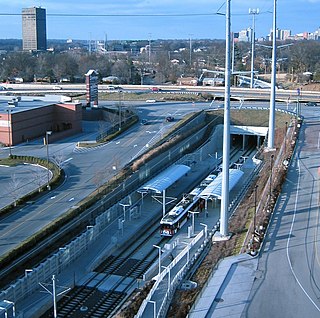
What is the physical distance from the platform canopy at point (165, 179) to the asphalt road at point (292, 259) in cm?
533

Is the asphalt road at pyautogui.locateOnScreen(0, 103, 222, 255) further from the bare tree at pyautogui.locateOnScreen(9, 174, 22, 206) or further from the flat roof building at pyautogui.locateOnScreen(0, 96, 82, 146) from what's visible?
the flat roof building at pyautogui.locateOnScreen(0, 96, 82, 146)

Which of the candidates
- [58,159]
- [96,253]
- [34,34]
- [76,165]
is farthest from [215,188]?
[34,34]

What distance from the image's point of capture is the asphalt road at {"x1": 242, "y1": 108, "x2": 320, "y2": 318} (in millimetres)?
11305

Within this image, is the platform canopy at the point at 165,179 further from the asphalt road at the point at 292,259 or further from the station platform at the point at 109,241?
the asphalt road at the point at 292,259

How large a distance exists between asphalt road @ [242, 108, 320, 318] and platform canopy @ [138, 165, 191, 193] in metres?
5.33

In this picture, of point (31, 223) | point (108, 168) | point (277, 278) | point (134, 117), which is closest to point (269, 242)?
point (277, 278)

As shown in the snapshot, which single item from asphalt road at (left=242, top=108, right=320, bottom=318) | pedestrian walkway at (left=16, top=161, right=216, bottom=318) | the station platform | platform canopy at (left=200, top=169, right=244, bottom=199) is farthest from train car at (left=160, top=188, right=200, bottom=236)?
asphalt road at (left=242, top=108, right=320, bottom=318)

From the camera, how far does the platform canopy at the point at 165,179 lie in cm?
2231

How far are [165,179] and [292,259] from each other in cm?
1051

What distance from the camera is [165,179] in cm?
2355

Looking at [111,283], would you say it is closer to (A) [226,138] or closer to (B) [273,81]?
(A) [226,138]

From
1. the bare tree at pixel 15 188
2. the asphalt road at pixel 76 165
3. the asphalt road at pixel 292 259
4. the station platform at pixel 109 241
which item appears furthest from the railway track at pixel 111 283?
the bare tree at pixel 15 188

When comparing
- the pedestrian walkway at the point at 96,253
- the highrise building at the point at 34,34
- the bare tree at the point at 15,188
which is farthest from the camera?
the highrise building at the point at 34,34

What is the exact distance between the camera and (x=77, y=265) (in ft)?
54.4
